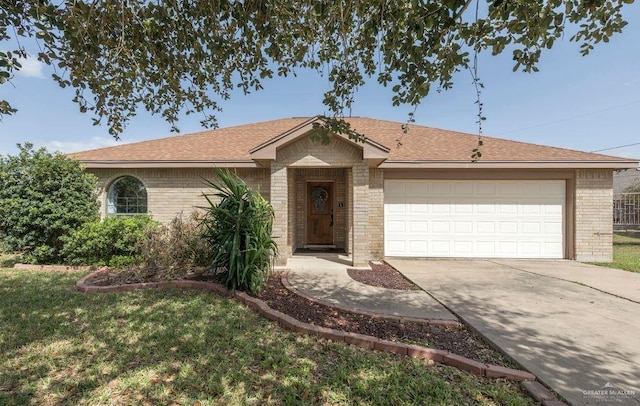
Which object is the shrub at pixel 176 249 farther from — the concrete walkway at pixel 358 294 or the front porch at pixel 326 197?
the concrete walkway at pixel 358 294

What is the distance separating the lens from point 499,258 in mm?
8727

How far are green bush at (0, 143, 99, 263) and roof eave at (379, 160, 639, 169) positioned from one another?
8.72 meters

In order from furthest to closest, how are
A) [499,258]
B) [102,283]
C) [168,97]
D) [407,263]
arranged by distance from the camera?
[499,258] → [407,263] → [102,283] → [168,97]

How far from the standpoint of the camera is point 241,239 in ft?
15.8

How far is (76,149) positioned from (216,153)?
5.50m

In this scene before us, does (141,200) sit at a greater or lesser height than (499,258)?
greater

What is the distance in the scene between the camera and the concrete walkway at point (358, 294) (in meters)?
4.29

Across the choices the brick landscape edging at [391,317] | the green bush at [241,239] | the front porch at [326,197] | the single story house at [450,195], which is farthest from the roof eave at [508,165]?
the brick landscape edging at [391,317]

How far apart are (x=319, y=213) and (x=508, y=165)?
20.9ft

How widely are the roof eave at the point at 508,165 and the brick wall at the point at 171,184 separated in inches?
170

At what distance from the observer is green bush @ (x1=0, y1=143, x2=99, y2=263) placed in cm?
688

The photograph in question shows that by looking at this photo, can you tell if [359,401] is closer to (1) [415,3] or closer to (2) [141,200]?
(1) [415,3]

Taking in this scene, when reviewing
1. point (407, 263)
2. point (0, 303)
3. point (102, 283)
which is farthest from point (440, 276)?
point (0, 303)

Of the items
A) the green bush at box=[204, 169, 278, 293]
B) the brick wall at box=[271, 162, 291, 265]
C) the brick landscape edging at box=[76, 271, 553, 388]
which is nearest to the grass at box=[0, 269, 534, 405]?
the brick landscape edging at box=[76, 271, 553, 388]
